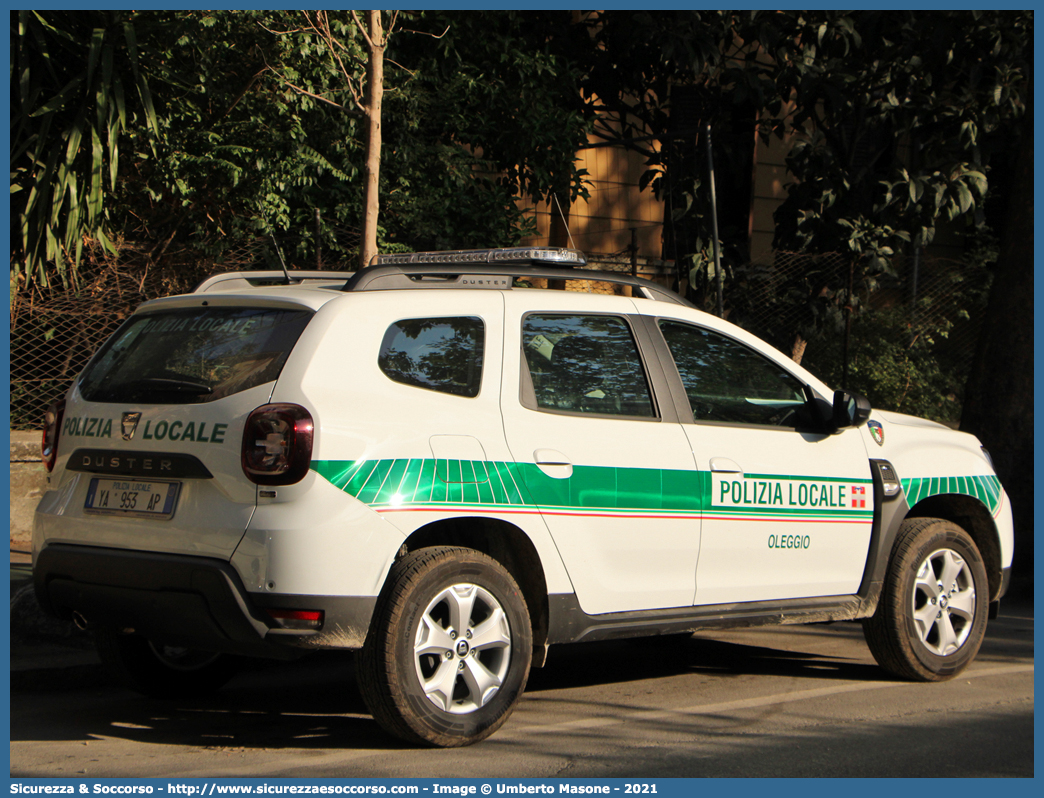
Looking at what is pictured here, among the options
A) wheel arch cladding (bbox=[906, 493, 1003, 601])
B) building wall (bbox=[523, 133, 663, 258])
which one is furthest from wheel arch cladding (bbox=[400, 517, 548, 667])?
building wall (bbox=[523, 133, 663, 258])

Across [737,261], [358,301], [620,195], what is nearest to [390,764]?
[358,301]

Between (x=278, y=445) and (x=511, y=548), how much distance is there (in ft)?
3.80

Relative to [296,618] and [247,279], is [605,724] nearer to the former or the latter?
[296,618]

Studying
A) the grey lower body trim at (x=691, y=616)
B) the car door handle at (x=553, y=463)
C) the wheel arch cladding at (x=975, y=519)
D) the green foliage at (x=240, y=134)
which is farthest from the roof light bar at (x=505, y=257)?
the green foliage at (x=240, y=134)

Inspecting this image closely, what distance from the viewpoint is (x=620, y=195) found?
17.1m

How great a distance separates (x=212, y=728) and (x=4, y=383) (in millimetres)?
2810

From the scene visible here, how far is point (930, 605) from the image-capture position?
6004 mm

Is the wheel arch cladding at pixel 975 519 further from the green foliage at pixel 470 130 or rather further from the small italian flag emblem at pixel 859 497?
the green foliage at pixel 470 130

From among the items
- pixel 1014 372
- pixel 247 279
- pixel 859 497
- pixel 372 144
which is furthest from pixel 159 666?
pixel 1014 372

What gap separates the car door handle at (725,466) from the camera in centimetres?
526

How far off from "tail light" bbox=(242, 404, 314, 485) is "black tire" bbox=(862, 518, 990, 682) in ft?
10.8

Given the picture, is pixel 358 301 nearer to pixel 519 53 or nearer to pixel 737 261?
pixel 519 53

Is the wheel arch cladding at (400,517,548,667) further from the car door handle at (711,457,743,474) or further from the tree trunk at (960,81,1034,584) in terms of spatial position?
the tree trunk at (960,81,1034,584)

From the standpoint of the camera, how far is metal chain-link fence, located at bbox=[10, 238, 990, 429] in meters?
8.72
